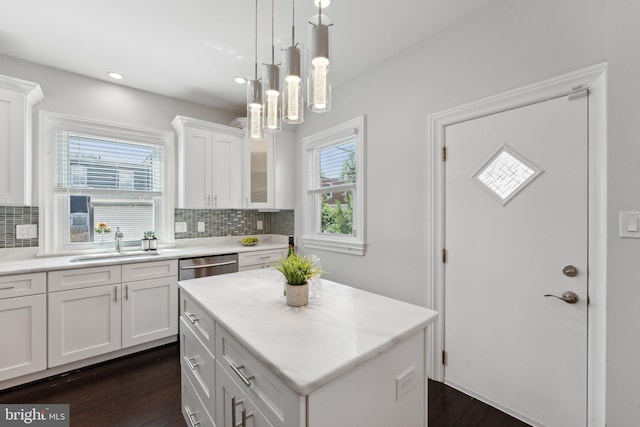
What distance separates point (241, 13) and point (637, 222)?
2.63 m

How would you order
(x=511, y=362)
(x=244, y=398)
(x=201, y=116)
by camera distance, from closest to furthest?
(x=244, y=398), (x=511, y=362), (x=201, y=116)

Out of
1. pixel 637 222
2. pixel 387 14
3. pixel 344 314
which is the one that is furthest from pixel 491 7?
pixel 344 314

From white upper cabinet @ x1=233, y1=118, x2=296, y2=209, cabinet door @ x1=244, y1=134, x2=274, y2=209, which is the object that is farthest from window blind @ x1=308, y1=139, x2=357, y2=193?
cabinet door @ x1=244, y1=134, x2=274, y2=209

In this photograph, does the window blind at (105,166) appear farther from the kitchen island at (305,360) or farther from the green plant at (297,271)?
the green plant at (297,271)

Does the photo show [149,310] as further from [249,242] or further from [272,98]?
[272,98]

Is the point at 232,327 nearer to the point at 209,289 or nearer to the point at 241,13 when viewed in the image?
the point at 209,289

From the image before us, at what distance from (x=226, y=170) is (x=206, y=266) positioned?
4.04 ft

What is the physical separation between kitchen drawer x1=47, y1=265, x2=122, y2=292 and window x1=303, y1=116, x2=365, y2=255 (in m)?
2.02

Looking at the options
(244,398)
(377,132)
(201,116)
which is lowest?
(244,398)

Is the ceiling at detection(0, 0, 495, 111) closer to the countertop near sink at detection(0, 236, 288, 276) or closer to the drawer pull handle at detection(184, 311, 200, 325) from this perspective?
the countertop near sink at detection(0, 236, 288, 276)

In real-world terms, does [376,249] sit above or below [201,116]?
below

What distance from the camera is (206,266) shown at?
2965 millimetres

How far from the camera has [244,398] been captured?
995mm

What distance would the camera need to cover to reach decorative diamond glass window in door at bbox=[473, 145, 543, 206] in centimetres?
172
